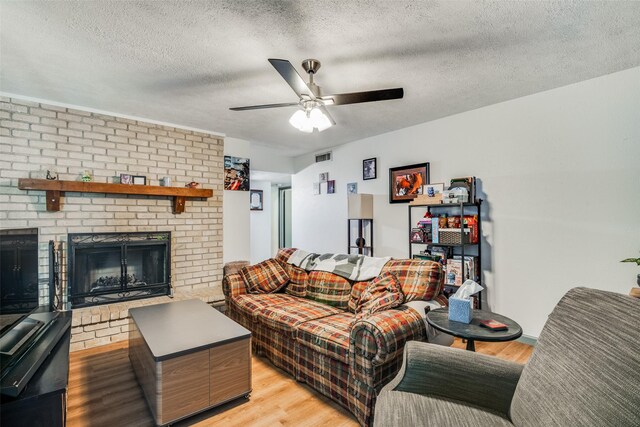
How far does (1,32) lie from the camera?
1.92 meters

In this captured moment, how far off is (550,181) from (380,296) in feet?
6.62

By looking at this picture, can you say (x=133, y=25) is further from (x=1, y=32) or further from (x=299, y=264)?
(x=299, y=264)

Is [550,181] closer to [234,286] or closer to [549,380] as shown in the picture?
[549,380]

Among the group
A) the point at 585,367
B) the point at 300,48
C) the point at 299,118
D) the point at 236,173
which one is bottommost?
the point at 585,367

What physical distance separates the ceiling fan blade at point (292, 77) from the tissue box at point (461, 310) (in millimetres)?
1639

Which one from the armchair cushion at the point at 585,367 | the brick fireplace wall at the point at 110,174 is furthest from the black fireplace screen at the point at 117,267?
the armchair cushion at the point at 585,367

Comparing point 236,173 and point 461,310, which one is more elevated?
point 236,173

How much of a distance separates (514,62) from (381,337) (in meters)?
2.25

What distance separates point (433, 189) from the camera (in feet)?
11.3

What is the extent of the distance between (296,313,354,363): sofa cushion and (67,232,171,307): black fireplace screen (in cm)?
231

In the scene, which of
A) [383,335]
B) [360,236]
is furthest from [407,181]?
[383,335]

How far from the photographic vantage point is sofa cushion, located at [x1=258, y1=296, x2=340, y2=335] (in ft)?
7.76

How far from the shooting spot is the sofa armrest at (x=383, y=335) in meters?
1.72

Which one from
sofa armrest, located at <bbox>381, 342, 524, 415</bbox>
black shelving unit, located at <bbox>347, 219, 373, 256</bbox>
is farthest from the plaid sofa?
black shelving unit, located at <bbox>347, 219, 373, 256</bbox>
